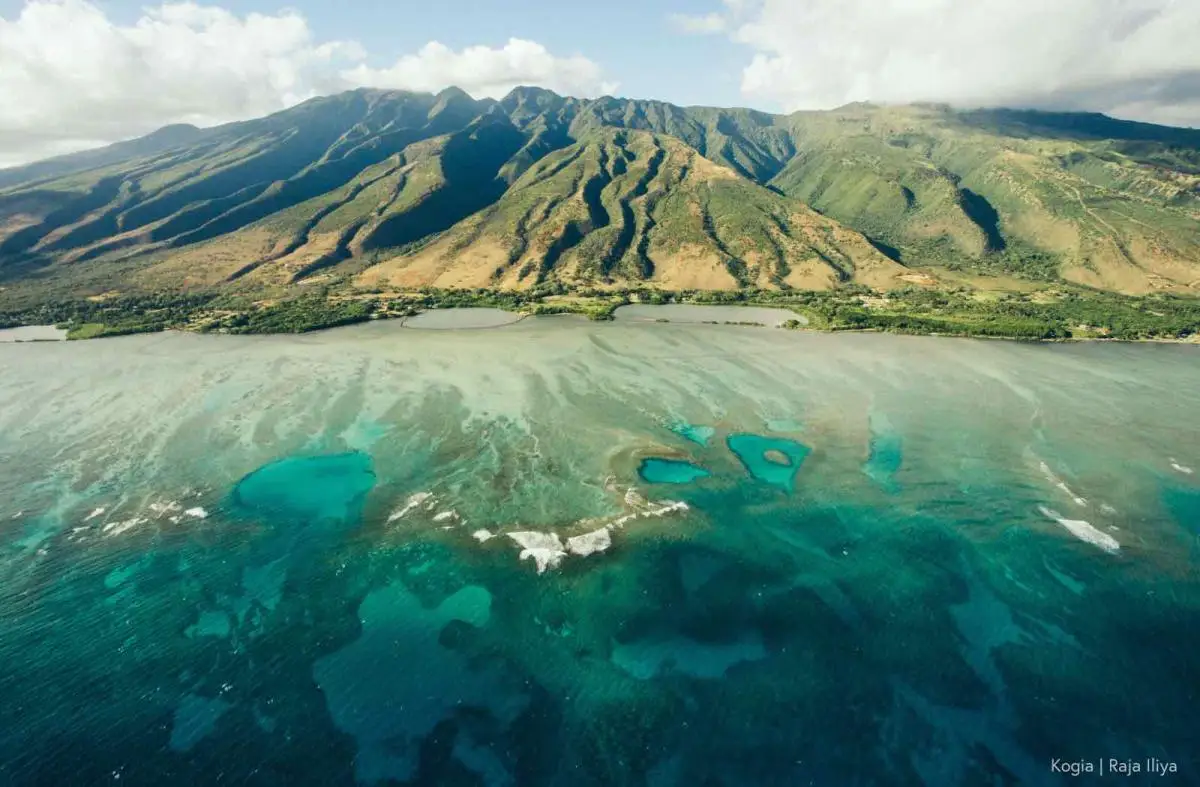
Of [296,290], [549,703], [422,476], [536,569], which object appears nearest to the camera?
[549,703]

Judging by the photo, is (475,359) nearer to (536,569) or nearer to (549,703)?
(536,569)

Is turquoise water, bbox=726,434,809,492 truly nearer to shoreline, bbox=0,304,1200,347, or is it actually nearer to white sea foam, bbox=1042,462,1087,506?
white sea foam, bbox=1042,462,1087,506

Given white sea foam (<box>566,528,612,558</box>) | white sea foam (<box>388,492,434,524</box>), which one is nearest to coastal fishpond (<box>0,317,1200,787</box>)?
white sea foam (<box>388,492,434,524</box>)

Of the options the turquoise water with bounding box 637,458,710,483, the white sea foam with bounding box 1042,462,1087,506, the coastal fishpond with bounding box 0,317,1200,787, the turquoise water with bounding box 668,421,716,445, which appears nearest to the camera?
the coastal fishpond with bounding box 0,317,1200,787

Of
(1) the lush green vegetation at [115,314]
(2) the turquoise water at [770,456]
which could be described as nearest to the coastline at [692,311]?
(1) the lush green vegetation at [115,314]

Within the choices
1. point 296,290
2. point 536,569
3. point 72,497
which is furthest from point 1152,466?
point 296,290

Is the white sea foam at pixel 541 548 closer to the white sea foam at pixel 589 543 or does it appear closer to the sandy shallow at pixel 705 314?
the white sea foam at pixel 589 543

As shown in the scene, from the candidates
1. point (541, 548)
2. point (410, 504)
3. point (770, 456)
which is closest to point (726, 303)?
point (770, 456)

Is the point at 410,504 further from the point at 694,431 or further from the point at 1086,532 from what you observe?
the point at 1086,532
